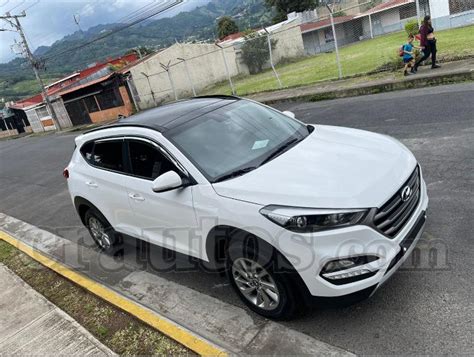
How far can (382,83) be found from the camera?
35.8ft

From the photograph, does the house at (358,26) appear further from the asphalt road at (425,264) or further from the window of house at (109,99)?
the asphalt road at (425,264)

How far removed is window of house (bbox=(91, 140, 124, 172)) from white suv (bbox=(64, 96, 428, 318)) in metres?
0.02

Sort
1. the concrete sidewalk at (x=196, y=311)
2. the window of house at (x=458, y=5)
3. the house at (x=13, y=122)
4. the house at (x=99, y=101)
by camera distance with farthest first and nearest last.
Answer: the house at (x=13, y=122)
the house at (x=99, y=101)
the window of house at (x=458, y=5)
the concrete sidewalk at (x=196, y=311)

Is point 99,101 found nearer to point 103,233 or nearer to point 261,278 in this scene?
point 103,233

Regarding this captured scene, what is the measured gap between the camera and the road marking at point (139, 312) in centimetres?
336

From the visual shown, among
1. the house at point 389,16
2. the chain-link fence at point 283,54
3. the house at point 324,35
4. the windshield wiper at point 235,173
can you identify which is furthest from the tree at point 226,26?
the windshield wiper at point 235,173

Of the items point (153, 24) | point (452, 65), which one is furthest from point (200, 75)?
point (153, 24)

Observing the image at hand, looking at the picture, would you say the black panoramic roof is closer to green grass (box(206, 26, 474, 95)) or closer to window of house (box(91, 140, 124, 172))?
window of house (box(91, 140, 124, 172))

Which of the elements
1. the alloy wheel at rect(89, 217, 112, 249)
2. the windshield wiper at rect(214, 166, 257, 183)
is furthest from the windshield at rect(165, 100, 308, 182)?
the alloy wheel at rect(89, 217, 112, 249)

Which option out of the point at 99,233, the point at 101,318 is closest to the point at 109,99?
the point at 99,233

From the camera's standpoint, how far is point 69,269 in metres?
5.37

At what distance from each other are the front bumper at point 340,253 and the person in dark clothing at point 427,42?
9885mm

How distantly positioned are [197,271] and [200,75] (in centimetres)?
3071

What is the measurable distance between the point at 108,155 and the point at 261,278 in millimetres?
2411
